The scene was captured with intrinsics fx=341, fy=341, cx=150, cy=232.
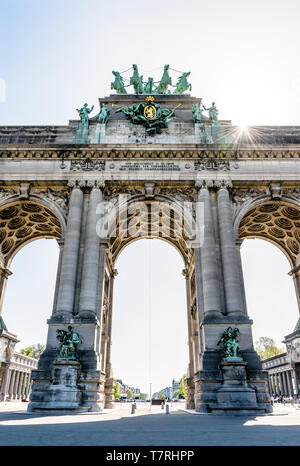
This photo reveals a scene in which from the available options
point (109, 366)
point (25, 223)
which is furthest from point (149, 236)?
point (109, 366)

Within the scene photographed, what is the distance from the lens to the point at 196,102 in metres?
31.4

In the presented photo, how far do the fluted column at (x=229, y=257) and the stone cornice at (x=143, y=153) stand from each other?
9.72 feet

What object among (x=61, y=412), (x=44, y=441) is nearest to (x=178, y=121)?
(x=61, y=412)

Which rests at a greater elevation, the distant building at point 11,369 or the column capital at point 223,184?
the column capital at point 223,184

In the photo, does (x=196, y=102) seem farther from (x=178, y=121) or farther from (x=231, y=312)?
(x=231, y=312)

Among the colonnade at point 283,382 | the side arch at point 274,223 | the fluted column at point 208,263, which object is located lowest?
the colonnade at point 283,382

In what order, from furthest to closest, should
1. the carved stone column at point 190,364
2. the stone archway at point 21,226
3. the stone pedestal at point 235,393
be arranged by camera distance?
the stone archway at point 21,226
the carved stone column at point 190,364
the stone pedestal at point 235,393

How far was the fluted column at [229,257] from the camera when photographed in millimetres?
22562

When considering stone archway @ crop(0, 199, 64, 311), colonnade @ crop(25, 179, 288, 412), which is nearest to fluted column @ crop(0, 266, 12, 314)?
stone archway @ crop(0, 199, 64, 311)

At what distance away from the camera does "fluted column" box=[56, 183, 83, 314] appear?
73.4 ft

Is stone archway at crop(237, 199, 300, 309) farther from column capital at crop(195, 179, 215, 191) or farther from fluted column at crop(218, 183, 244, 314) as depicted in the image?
column capital at crop(195, 179, 215, 191)

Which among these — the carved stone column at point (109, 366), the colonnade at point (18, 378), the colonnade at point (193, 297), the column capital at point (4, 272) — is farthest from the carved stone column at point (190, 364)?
the colonnade at point (18, 378)

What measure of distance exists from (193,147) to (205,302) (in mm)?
12175

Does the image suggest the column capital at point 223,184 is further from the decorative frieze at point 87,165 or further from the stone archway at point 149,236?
the decorative frieze at point 87,165
